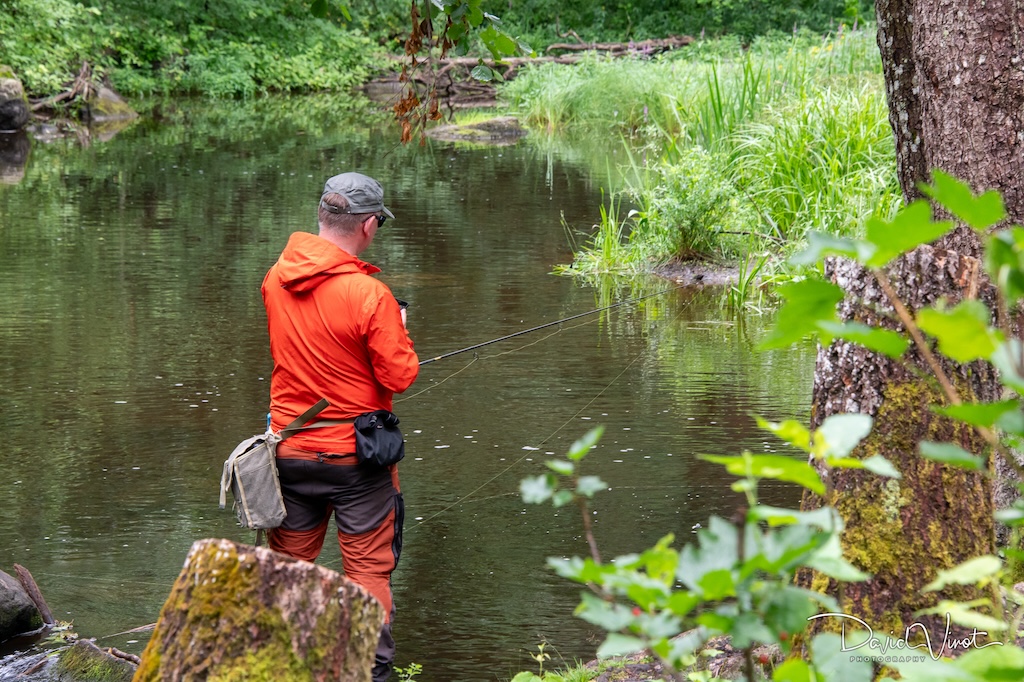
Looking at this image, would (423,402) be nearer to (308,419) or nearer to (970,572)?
(308,419)

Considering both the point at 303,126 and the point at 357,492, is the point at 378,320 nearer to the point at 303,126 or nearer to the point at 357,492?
the point at 357,492

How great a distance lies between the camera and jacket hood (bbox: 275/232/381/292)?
12.6 feet

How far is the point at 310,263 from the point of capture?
3826 mm

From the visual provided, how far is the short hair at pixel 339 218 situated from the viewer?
3.87 meters

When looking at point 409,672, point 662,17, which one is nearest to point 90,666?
point 409,672

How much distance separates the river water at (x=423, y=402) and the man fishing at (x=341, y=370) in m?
0.64

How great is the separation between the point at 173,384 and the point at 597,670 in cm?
445

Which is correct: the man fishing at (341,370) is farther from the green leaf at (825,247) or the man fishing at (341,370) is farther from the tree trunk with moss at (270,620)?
the green leaf at (825,247)

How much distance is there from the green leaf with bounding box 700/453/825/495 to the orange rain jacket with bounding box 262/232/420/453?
8.25ft

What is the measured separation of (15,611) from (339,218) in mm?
1940

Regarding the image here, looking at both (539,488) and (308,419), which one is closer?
(539,488)

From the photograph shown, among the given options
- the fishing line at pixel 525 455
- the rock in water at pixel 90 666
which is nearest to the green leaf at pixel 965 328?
the rock in water at pixel 90 666

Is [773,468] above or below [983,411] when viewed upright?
below

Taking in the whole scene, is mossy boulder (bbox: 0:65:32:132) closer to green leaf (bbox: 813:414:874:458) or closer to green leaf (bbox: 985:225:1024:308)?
green leaf (bbox: 813:414:874:458)
